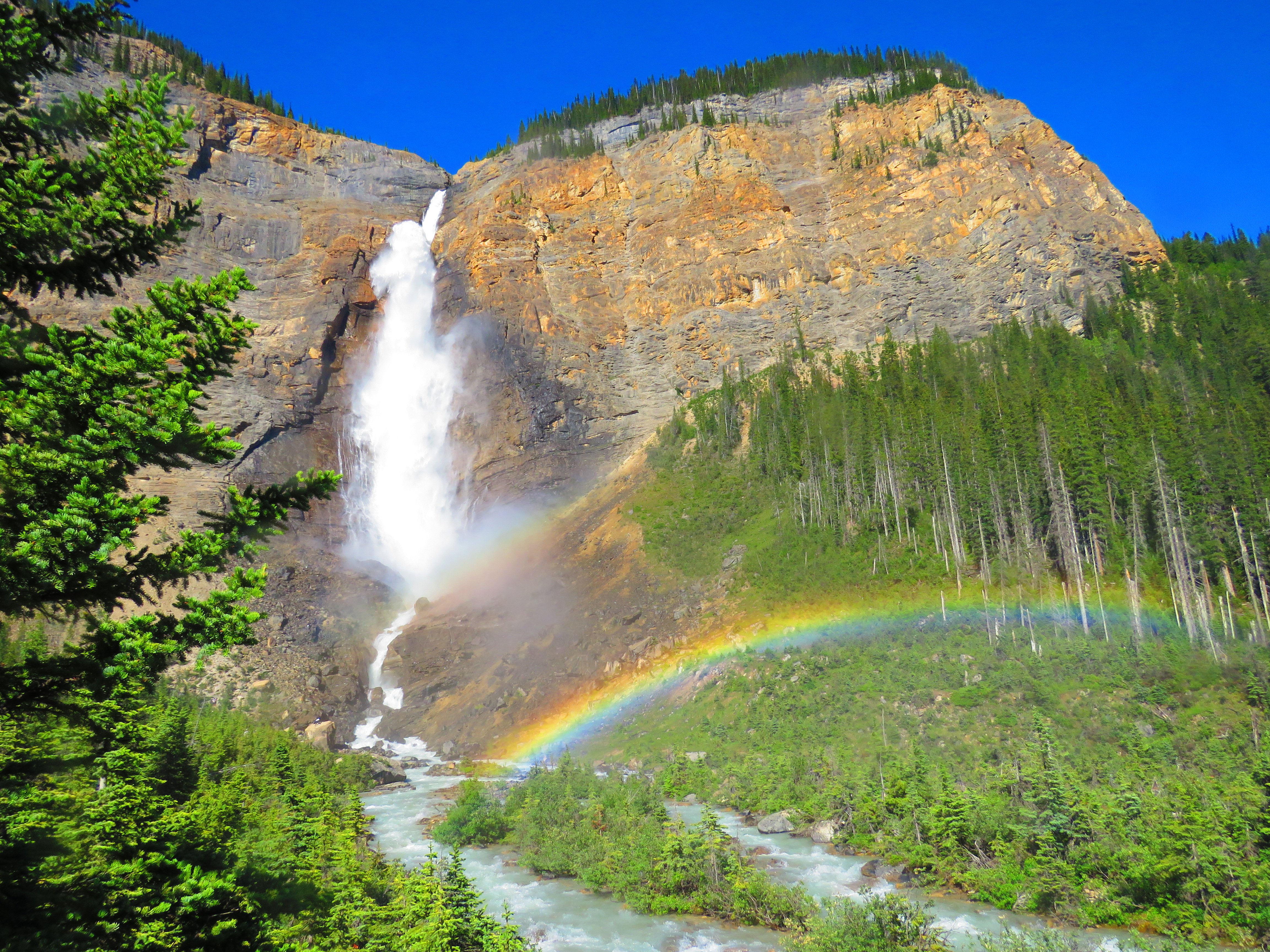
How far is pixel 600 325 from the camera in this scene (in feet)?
280

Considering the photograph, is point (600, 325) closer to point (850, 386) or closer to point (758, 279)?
point (758, 279)

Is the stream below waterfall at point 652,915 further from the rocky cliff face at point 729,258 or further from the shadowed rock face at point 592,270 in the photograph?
the rocky cliff face at point 729,258

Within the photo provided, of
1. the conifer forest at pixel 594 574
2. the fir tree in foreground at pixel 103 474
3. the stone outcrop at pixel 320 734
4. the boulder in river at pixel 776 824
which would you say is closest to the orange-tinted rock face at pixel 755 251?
the conifer forest at pixel 594 574

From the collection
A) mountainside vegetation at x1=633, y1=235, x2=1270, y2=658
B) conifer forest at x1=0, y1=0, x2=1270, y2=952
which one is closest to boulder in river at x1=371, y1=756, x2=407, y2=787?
conifer forest at x1=0, y1=0, x2=1270, y2=952

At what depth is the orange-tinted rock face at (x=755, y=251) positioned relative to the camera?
7862cm

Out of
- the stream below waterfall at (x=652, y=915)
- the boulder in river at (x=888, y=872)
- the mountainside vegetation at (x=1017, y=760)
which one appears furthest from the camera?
the boulder in river at (x=888, y=872)

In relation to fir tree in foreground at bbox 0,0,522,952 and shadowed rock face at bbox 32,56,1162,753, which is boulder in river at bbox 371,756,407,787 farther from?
fir tree in foreground at bbox 0,0,522,952

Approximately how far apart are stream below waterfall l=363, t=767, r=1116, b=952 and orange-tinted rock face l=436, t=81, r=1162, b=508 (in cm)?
5202

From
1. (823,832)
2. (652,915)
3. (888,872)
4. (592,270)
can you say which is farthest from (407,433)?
(888,872)

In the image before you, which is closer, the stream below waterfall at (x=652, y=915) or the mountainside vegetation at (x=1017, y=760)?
the mountainside vegetation at (x=1017, y=760)

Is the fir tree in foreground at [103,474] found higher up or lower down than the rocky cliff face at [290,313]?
lower down

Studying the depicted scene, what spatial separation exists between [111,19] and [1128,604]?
49540 mm

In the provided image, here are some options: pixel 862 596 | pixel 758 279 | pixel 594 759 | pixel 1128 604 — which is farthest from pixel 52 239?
pixel 758 279

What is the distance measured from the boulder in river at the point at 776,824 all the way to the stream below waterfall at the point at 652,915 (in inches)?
13.5
